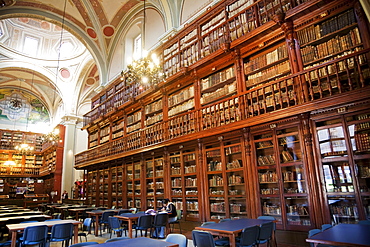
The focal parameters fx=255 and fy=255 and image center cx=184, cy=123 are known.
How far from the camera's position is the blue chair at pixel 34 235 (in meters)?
4.88

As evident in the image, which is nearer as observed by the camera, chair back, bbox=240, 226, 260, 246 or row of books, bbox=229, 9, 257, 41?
chair back, bbox=240, 226, 260, 246

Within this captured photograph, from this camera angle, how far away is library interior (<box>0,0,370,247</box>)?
4973 millimetres

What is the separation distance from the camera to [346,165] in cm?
496

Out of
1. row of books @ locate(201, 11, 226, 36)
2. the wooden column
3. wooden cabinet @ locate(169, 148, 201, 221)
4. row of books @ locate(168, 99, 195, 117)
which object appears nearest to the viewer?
the wooden column

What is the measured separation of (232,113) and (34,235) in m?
5.11

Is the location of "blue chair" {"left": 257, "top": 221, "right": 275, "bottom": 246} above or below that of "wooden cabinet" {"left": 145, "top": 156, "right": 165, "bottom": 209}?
below

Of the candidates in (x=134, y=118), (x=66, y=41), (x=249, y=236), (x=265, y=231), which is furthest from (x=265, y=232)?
(x=66, y=41)

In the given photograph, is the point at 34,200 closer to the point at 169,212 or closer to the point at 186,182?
the point at 186,182

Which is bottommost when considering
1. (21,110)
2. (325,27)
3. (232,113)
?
(232,113)

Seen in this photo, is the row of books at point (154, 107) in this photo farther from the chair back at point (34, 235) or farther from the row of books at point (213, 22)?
the chair back at point (34, 235)

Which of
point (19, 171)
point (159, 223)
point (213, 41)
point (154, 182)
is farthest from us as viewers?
point (19, 171)

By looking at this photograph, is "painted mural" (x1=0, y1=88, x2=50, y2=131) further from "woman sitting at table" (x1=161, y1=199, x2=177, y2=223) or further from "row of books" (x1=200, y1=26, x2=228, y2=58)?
"woman sitting at table" (x1=161, y1=199, x2=177, y2=223)

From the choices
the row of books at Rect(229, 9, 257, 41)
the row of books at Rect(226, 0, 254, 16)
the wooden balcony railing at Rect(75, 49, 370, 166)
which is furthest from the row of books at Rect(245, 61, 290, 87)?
the row of books at Rect(226, 0, 254, 16)

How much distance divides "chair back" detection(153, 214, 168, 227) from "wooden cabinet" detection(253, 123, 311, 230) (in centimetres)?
240
